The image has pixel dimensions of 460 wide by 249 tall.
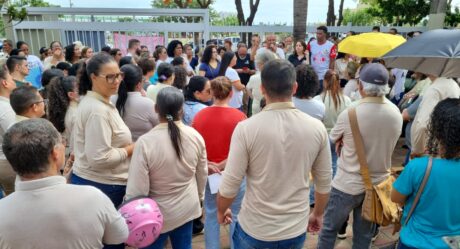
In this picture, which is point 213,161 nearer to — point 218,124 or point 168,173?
point 218,124

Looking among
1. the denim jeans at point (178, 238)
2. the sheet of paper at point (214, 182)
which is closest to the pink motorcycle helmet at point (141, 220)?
the denim jeans at point (178, 238)

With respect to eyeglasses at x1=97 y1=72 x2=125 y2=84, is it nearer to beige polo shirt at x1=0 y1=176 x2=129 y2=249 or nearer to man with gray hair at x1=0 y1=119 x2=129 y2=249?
man with gray hair at x1=0 y1=119 x2=129 y2=249

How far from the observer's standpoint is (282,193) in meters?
1.97

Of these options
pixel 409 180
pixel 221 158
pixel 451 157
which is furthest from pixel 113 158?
pixel 451 157

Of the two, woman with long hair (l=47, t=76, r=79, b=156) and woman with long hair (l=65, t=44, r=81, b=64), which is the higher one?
woman with long hair (l=65, t=44, r=81, b=64)

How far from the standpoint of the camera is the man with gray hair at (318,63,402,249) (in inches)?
104

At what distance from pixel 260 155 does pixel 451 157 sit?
1023 mm

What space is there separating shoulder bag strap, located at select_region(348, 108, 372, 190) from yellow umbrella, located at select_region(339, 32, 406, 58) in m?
2.81

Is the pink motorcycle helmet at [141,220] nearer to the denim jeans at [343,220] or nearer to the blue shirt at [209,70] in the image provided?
the denim jeans at [343,220]

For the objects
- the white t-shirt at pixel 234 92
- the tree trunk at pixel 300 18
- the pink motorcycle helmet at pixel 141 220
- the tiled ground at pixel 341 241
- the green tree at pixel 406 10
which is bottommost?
the tiled ground at pixel 341 241

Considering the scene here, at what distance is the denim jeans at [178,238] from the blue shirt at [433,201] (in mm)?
1464

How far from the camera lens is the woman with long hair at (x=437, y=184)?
1828mm

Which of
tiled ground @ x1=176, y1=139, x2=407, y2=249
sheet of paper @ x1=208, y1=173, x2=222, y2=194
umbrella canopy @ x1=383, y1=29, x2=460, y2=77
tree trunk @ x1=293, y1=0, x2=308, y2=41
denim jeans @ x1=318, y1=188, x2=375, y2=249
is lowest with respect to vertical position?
tiled ground @ x1=176, y1=139, x2=407, y2=249

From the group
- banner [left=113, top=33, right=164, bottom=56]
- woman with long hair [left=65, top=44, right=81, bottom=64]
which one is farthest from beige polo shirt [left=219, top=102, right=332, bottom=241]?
banner [left=113, top=33, right=164, bottom=56]
